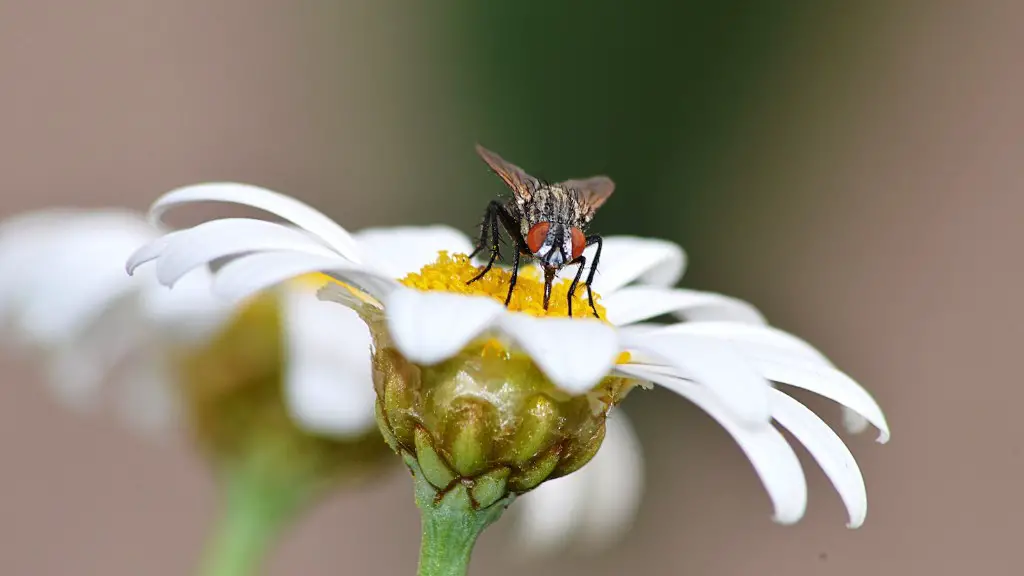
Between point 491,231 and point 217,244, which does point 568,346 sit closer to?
point 217,244

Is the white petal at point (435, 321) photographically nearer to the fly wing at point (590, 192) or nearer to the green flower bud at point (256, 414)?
the fly wing at point (590, 192)

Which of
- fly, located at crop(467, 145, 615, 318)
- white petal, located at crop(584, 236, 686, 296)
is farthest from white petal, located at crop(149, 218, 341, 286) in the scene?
white petal, located at crop(584, 236, 686, 296)

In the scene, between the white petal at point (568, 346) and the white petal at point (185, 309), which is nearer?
the white petal at point (568, 346)

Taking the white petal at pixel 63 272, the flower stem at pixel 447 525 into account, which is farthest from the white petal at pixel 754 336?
the white petal at pixel 63 272

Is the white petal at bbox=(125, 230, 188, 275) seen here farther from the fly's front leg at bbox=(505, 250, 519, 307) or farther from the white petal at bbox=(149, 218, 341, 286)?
the fly's front leg at bbox=(505, 250, 519, 307)

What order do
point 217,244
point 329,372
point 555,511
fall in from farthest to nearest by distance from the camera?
point 555,511 → point 329,372 → point 217,244

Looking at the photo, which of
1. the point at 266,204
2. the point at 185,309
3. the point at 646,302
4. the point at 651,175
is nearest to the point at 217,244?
the point at 266,204
